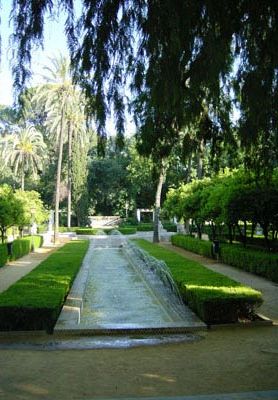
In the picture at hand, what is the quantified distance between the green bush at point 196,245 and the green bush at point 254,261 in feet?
8.86

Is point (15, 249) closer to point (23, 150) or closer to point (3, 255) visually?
point (3, 255)

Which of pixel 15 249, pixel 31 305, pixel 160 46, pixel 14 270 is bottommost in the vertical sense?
pixel 14 270

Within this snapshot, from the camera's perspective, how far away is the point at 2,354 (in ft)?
23.2

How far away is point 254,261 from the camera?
16844 millimetres

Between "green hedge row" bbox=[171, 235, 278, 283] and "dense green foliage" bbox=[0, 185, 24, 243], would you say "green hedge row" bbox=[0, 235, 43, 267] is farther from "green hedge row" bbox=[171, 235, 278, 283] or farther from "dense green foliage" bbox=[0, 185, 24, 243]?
"green hedge row" bbox=[171, 235, 278, 283]

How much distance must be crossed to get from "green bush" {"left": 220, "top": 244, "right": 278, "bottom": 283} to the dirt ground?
7.61 metres

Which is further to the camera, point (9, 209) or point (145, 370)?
point (9, 209)

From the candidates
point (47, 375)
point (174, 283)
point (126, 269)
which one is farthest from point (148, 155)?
point (126, 269)

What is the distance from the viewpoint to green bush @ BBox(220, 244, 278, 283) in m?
15.2

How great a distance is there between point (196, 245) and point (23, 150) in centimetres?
3728

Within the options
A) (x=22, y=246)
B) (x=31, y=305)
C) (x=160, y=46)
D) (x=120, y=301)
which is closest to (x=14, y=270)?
(x=22, y=246)

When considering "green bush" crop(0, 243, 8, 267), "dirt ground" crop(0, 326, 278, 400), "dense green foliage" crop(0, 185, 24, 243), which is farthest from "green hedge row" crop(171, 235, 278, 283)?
"dense green foliage" crop(0, 185, 24, 243)

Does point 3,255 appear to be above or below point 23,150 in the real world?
below

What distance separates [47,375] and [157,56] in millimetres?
3631
